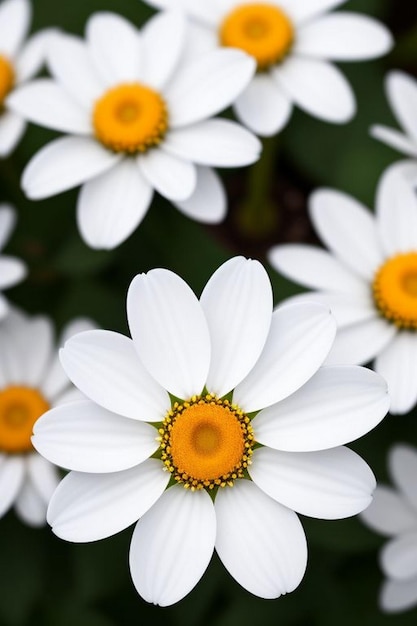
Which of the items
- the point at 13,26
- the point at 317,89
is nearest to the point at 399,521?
the point at 317,89

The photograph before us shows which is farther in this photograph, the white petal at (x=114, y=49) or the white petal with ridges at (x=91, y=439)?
the white petal at (x=114, y=49)

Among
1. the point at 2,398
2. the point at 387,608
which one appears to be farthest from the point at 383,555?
the point at 2,398

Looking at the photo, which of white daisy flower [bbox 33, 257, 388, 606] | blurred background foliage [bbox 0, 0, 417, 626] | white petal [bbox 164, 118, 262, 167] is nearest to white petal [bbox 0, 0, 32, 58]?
blurred background foliage [bbox 0, 0, 417, 626]

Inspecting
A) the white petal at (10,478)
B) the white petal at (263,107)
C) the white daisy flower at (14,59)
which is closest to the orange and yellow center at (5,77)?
the white daisy flower at (14,59)

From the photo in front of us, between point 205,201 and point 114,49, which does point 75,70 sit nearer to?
point 114,49

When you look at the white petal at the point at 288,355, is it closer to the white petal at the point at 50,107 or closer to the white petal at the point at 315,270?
the white petal at the point at 315,270

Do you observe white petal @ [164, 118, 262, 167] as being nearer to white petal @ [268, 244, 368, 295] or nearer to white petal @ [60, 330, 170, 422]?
white petal @ [268, 244, 368, 295]
